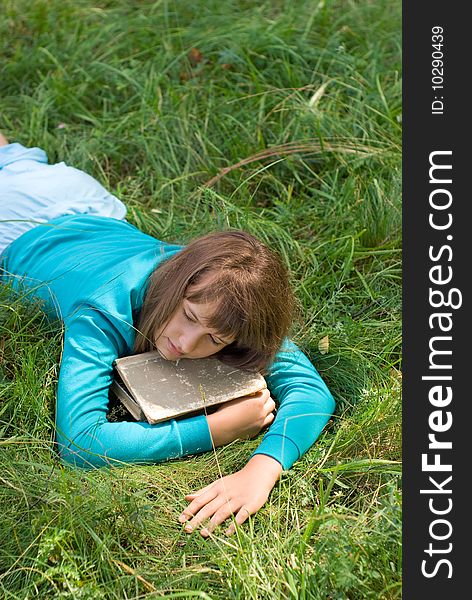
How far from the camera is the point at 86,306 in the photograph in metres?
2.68

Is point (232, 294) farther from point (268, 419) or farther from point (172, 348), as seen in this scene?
point (268, 419)

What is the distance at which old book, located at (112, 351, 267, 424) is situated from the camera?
2.60 m

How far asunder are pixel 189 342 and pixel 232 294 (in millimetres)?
200

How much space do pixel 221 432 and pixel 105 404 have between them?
0.37 meters

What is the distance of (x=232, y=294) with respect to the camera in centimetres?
256

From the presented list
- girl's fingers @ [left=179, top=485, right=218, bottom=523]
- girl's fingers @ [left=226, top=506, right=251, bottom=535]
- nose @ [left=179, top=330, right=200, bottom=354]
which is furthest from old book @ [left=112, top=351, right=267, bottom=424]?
girl's fingers @ [left=226, top=506, right=251, bottom=535]

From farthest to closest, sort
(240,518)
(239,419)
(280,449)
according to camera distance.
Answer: (239,419) < (280,449) < (240,518)

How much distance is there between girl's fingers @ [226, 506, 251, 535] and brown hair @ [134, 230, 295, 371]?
543 millimetres

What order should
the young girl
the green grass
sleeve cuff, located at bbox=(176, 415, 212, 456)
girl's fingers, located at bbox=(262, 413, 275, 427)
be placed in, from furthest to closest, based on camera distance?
girl's fingers, located at bbox=(262, 413, 275, 427), sleeve cuff, located at bbox=(176, 415, 212, 456), the young girl, the green grass

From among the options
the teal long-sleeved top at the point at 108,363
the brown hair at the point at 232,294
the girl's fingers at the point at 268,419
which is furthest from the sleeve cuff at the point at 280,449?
the brown hair at the point at 232,294

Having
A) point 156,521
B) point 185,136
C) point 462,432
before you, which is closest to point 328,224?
point 185,136

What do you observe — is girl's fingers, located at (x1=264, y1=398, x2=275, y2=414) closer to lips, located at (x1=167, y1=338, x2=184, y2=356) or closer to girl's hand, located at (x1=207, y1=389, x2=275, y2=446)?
girl's hand, located at (x1=207, y1=389, x2=275, y2=446)

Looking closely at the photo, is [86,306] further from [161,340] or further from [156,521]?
[156,521]

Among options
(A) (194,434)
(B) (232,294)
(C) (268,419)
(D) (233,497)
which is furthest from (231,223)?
(D) (233,497)
